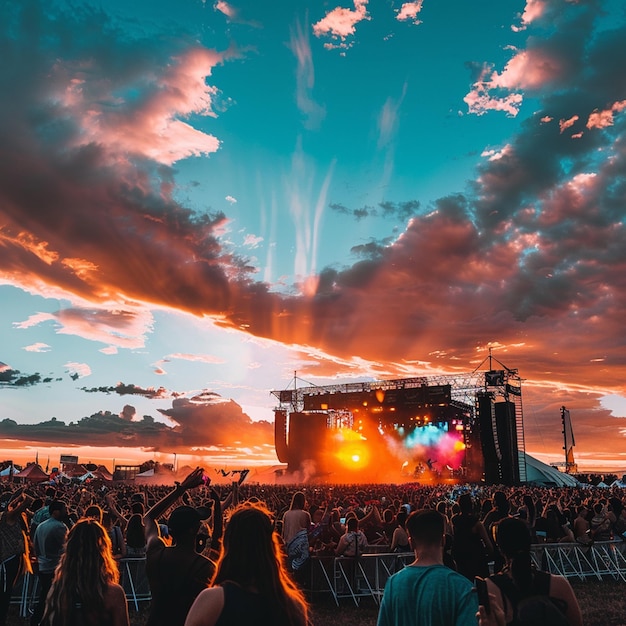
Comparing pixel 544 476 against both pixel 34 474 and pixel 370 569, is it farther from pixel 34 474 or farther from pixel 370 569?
pixel 370 569

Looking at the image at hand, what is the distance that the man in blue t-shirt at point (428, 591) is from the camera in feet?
9.04

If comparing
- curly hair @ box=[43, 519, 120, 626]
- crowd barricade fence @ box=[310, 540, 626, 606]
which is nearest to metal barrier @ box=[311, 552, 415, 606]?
crowd barricade fence @ box=[310, 540, 626, 606]

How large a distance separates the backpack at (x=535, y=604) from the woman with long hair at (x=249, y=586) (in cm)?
116

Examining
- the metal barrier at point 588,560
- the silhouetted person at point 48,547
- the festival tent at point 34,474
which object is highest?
the silhouetted person at point 48,547

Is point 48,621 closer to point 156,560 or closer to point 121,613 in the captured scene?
point 121,613

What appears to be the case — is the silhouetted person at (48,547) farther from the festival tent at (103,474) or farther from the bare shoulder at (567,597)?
the festival tent at (103,474)

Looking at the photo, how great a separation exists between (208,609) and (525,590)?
170cm

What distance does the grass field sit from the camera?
27.9 feet

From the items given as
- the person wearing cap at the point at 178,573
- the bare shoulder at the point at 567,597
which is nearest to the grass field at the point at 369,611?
the person wearing cap at the point at 178,573

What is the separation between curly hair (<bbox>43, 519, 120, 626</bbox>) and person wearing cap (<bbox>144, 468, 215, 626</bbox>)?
40 cm

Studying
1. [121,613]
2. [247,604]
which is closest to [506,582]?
[247,604]

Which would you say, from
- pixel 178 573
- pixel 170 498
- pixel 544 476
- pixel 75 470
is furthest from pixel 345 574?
pixel 75 470

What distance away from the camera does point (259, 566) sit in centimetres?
251

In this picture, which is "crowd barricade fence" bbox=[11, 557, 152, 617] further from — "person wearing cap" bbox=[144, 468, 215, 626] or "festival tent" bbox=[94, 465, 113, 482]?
"festival tent" bbox=[94, 465, 113, 482]
